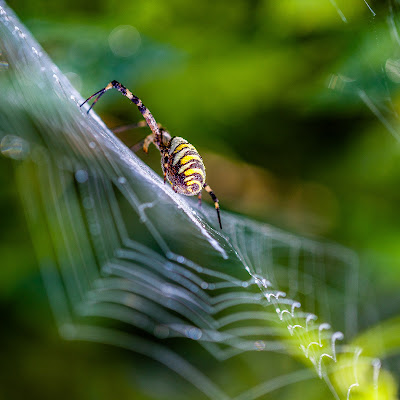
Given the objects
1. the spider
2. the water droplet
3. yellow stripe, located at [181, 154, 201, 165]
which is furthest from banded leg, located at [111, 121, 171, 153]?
the water droplet

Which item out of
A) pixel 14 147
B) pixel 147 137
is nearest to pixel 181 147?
pixel 147 137

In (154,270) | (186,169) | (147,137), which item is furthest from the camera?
(154,270)

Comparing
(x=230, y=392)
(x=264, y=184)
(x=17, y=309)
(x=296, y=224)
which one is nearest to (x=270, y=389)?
(x=230, y=392)

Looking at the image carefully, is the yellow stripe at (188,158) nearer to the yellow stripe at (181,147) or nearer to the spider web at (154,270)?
the yellow stripe at (181,147)

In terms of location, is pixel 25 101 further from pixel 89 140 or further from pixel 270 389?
pixel 270 389

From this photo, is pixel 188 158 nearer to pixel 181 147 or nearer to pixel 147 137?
pixel 181 147

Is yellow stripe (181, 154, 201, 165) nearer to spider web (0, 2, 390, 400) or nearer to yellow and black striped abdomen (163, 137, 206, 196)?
yellow and black striped abdomen (163, 137, 206, 196)

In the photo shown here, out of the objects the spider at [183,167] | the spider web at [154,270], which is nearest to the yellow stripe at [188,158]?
the spider at [183,167]
